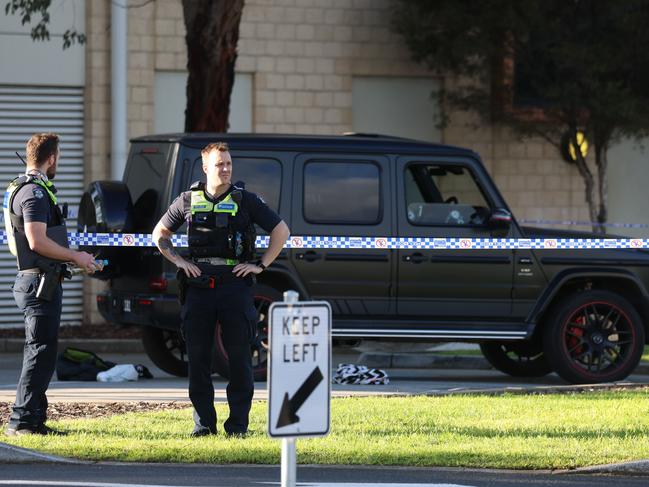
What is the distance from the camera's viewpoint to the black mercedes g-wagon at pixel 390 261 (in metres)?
13.5

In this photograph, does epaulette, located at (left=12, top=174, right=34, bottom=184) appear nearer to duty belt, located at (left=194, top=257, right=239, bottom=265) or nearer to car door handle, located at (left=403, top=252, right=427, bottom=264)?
duty belt, located at (left=194, top=257, right=239, bottom=265)

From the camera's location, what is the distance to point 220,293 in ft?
31.7

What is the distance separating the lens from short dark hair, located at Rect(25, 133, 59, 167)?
382 inches

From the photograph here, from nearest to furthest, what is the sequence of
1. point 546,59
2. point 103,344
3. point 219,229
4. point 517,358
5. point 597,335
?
point 219,229 < point 597,335 < point 517,358 < point 103,344 < point 546,59

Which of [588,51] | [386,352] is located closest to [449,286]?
[386,352]

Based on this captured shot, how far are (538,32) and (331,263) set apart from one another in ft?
27.0

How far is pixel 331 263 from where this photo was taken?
534 inches

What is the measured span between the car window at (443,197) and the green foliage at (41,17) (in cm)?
641

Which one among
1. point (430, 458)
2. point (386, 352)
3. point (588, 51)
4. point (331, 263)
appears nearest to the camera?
point (430, 458)

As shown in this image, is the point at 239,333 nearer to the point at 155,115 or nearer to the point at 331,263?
the point at 331,263

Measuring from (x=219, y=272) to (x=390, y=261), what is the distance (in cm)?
417

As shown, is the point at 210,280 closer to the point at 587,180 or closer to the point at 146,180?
the point at 146,180

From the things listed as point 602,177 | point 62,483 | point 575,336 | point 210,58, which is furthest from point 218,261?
point 602,177

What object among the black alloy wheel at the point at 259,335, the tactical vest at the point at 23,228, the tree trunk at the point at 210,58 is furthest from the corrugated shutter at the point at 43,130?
the tactical vest at the point at 23,228
